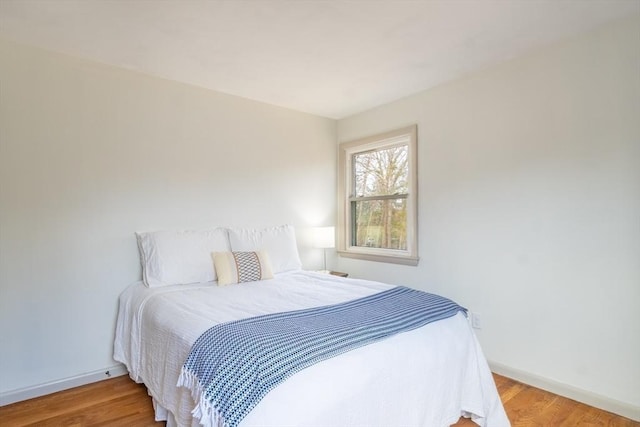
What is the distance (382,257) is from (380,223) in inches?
14.8

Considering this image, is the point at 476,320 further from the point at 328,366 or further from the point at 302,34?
the point at 302,34

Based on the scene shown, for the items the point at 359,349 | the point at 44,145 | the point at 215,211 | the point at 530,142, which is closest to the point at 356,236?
the point at 215,211

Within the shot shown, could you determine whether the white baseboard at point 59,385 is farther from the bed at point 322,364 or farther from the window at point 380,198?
the window at point 380,198

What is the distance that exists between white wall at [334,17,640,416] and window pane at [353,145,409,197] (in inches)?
13.4

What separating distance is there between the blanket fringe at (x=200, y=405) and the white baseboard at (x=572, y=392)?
2289mm

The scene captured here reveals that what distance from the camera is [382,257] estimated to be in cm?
359

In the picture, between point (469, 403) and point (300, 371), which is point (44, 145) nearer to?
point (300, 371)

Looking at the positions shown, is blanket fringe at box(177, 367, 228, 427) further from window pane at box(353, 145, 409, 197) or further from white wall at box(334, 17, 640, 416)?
window pane at box(353, 145, 409, 197)

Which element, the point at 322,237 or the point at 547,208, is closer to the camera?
the point at 547,208

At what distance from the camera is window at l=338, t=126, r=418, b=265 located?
3371 millimetres

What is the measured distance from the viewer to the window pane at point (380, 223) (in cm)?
349

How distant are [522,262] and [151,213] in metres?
2.92

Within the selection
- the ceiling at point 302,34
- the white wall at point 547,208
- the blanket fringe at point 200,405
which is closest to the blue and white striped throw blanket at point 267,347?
the blanket fringe at point 200,405

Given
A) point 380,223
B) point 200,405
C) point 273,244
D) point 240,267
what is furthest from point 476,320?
point 200,405
